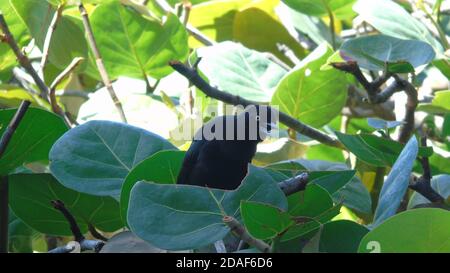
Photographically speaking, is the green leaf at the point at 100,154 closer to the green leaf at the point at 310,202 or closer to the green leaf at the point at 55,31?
the green leaf at the point at 310,202

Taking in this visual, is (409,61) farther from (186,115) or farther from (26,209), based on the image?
(26,209)

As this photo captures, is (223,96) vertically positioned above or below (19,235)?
above

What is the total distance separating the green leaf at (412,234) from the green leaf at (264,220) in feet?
0.32

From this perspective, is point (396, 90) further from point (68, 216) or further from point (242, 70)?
point (68, 216)

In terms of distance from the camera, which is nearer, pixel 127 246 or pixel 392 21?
pixel 127 246

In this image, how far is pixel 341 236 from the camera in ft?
3.63

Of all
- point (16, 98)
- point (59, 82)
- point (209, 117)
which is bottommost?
point (209, 117)

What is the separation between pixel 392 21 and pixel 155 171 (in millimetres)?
758

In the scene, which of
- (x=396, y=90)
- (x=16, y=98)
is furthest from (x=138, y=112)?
(x=396, y=90)

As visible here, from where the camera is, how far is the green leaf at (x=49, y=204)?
1272mm

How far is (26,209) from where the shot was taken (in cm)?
129

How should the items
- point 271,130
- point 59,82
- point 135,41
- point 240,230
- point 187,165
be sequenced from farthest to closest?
1. point 135,41
2. point 271,130
3. point 59,82
4. point 187,165
5. point 240,230
